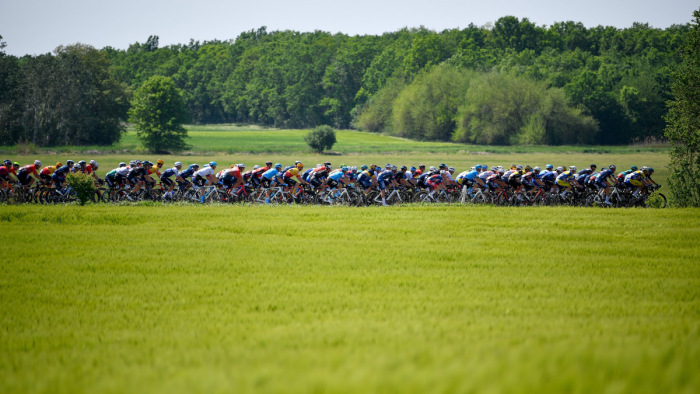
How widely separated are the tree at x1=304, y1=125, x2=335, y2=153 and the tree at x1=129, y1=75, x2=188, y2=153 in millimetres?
18655

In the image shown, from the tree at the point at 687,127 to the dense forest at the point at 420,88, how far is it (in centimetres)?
1345

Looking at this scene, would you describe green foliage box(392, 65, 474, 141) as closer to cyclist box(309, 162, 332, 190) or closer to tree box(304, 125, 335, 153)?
tree box(304, 125, 335, 153)

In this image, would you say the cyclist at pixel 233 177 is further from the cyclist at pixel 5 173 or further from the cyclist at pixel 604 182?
the cyclist at pixel 604 182

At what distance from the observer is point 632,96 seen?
4134 inches

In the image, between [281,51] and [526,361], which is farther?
[281,51]

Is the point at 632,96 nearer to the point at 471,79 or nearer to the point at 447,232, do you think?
the point at 471,79

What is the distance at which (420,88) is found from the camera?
127938 millimetres

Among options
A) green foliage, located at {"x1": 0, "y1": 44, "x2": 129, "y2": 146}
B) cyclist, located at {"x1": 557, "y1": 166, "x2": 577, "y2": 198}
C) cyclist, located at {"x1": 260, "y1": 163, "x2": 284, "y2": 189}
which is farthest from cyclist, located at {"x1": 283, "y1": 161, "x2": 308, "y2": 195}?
green foliage, located at {"x1": 0, "y1": 44, "x2": 129, "y2": 146}

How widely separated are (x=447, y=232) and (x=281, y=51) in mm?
184944

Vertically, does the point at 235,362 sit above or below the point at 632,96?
below

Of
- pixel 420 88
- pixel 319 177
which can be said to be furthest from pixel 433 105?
pixel 319 177

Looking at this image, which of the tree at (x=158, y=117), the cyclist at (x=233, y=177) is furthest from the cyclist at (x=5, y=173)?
the tree at (x=158, y=117)

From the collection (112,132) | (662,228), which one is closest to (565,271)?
(662,228)

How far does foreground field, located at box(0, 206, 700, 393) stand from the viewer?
5859mm
